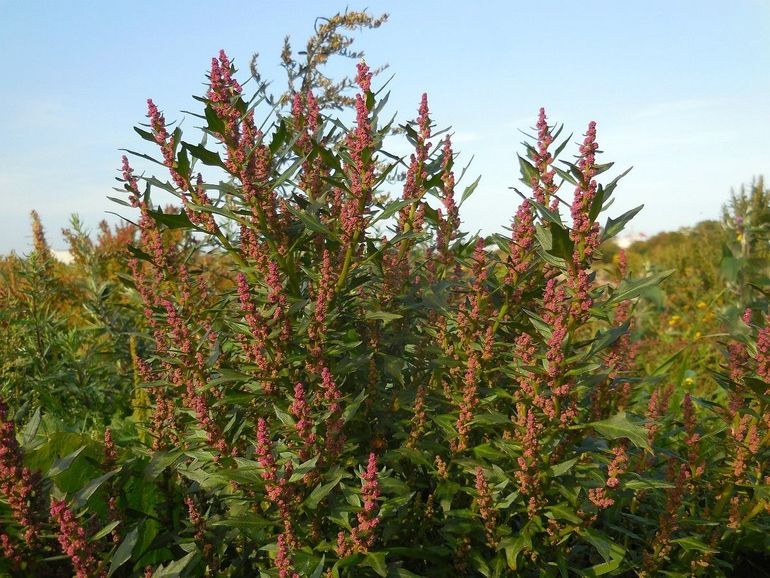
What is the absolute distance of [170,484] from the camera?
262 centimetres

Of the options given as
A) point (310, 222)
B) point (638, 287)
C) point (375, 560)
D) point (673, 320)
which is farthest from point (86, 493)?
point (673, 320)

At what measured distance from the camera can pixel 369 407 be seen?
7.90ft

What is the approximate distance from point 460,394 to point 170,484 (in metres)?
1.20

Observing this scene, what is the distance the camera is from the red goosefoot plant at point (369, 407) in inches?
78.6

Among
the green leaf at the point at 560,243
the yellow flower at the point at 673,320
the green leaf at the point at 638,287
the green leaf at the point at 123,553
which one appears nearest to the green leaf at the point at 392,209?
the green leaf at the point at 560,243

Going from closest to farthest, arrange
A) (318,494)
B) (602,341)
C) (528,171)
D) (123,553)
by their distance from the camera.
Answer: (123,553)
(318,494)
(602,341)
(528,171)

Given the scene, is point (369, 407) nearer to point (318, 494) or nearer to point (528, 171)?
point (318, 494)

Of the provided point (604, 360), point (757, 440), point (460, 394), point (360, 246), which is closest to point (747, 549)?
→ point (757, 440)

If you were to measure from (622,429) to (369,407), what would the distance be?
863mm

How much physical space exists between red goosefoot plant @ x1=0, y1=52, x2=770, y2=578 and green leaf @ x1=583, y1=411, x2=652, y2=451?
0.01m

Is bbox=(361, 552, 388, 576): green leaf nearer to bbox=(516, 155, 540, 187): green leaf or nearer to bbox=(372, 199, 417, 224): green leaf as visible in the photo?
bbox=(372, 199, 417, 224): green leaf

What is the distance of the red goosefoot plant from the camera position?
200 centimetres

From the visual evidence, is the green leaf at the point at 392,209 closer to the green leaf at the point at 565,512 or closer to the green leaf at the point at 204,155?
the green leaf at the point at 204,155

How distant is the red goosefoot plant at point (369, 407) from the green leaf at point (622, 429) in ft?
0.03
